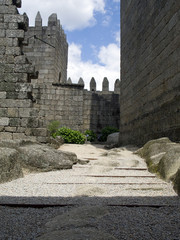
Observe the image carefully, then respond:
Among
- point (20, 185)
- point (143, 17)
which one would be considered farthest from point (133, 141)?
point (20, 185)

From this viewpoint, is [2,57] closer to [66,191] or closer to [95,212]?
[66,191]

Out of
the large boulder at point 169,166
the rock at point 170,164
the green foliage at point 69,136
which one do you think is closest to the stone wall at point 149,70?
the large boulder at point 169,166

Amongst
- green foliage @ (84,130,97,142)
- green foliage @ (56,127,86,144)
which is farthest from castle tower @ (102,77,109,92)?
green foliage @ (56,127,86,144)

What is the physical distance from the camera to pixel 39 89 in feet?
49.1

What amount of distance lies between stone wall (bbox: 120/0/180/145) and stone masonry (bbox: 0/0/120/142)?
3.64 metres

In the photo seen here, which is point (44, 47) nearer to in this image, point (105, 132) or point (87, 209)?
point (105, 132)

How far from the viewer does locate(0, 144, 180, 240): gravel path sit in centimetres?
187

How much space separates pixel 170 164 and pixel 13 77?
5.56 meters

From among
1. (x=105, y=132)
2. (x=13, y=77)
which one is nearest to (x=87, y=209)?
(x=13, y=77)

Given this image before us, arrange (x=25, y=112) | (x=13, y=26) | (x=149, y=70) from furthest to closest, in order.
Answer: (x=149, y=70) < (x=13, y=26) < (x=25, y=112)

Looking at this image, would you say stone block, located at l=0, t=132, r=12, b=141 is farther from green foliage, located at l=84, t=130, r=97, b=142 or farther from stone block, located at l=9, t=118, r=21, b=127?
green foliage, located at l=84, t=130, r=97, b=142

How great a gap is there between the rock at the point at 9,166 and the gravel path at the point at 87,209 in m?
0.16

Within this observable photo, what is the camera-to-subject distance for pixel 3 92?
737cm

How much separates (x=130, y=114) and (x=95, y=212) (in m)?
8.95
